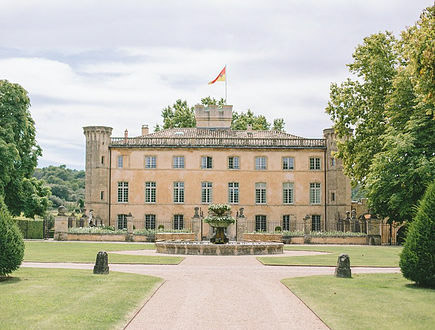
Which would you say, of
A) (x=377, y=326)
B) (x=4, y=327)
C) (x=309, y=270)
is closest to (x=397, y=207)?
(x=309, y=270)

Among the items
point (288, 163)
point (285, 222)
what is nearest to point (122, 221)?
point (285, 222)

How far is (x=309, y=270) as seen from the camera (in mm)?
19953

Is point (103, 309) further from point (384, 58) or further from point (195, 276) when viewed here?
point (384, 58)

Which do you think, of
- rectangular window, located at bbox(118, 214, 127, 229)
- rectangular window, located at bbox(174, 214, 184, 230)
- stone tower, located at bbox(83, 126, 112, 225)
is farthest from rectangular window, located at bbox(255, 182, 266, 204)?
stone tower, located at bbox(83, 126, 112, 225)

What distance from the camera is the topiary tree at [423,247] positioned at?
1441 centimetres

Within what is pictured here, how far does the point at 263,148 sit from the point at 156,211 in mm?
10630

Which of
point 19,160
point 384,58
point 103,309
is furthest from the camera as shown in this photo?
point 19,160

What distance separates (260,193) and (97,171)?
14.0 m

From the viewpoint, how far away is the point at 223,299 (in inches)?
515

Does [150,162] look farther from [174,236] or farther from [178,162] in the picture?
[174,236]

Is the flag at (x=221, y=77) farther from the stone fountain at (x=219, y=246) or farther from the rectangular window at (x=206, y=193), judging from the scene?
the stone fountain at (x=219, y=246)

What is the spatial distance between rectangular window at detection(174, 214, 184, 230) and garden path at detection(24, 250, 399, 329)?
103ft

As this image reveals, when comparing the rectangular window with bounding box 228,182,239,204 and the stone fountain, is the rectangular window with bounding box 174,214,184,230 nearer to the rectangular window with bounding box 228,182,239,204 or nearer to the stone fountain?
the rectangular window with bounding box 228,182,239,204

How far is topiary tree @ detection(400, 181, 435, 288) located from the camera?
1441 cm
